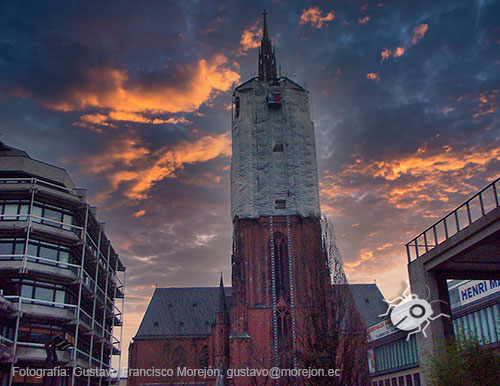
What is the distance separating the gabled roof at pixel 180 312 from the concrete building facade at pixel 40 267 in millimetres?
33791

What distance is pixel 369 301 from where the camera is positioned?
79.6 meters

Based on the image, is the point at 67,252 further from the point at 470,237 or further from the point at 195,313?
the point at 195,313

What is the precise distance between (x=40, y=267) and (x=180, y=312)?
1812 inches

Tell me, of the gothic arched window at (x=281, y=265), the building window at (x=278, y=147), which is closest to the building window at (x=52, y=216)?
the gothic arched window at (x=281, y=265)

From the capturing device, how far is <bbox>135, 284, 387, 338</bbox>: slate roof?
7806cm

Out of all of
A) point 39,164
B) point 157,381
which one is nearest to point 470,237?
point 39,164

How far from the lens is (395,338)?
5288 centimetres

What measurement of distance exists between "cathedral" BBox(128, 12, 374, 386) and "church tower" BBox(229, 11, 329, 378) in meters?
0.11

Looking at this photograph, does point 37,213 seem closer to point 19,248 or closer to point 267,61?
point 19,248

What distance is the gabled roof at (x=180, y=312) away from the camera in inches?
3088

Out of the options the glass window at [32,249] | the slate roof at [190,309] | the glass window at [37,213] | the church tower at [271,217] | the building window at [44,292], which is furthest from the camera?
the slate roof at [190,309]

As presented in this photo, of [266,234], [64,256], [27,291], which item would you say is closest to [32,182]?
[64,256]

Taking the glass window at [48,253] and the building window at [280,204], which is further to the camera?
the building window at [280,204]

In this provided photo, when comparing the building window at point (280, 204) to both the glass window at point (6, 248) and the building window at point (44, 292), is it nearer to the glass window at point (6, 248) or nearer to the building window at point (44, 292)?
the building window at point (44, 292)
